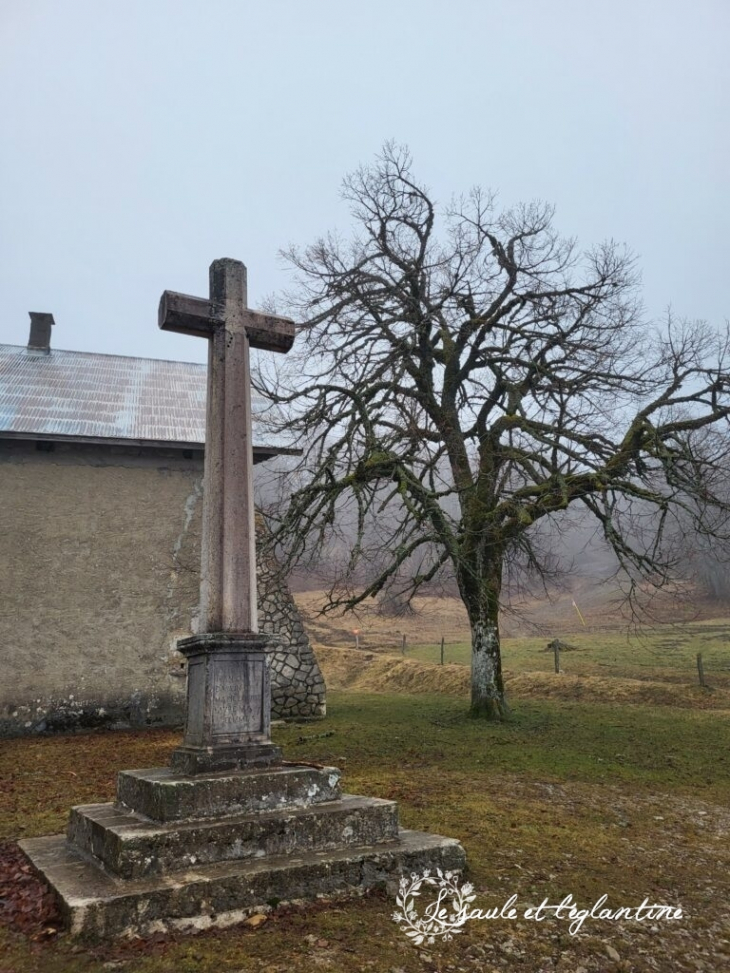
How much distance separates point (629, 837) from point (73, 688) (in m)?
9.00

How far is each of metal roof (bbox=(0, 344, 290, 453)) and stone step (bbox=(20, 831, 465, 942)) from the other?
8.86 metres

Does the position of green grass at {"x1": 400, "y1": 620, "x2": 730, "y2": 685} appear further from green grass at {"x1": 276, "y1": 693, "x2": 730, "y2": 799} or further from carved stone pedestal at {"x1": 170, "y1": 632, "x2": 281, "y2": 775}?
carved stone pedestal at {"x1": 170, "y1": 632, "x2": 281, "y2": 775}

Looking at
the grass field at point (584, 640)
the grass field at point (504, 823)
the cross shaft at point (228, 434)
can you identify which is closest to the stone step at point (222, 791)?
the grass field at point (504, 823)

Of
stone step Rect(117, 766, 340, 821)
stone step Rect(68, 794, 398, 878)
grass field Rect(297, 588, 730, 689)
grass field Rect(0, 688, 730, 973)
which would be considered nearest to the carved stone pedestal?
stone step Rect(117, 766, 340, 821)

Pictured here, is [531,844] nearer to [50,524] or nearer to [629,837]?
[629,837]

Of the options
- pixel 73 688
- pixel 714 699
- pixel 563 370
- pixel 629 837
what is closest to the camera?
pixel 629 837

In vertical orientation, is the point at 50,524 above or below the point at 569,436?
below

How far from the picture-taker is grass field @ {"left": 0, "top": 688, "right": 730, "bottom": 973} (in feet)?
11.4

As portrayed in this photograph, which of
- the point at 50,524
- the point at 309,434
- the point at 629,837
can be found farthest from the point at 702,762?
the point at 50,524

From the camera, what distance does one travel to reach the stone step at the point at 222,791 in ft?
14.0

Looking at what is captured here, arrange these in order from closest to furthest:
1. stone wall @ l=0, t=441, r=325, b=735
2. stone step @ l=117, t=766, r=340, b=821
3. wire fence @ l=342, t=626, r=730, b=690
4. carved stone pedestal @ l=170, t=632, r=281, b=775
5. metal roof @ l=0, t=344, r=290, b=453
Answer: stone step @ l=117, t=766, r=340, b=821 < carved stone pedestal @ l=170, t=632, r=281, b=775 < stone wall @ l=0, t=441, r=325, b=735 < metal roof @ l=0, t=344, r=290, b=453 < wire fence @ l=342, t=626, r=730, b=690

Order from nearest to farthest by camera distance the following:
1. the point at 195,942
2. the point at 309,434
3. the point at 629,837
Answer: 1. the point at 195,942
2. the point at 629,837
3. the point at 309,434

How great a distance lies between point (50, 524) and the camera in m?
12.1

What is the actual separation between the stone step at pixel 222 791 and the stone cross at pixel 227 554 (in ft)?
0.61
